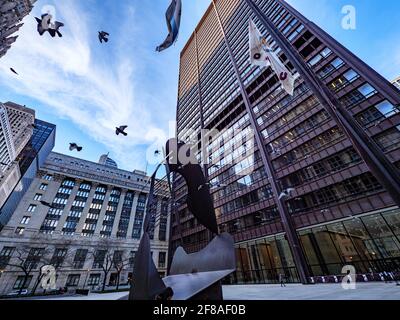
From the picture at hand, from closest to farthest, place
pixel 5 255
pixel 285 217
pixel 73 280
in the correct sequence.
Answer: pixel 285 217
pixel 5 255
pixel 73 280

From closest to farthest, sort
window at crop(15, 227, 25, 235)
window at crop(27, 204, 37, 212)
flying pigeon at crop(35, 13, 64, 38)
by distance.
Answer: flying pigeon at crop(35, 13, 64, 38) < window at crop(15, 227, 25, 235) < window at crop(27, 204, 37, 212)

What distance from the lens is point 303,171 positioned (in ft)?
74.9

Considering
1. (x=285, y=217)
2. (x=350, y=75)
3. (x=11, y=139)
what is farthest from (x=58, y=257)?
(x=11, y=139)

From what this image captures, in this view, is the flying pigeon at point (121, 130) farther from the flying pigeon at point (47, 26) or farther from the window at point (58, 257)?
the window at point (58, 257)

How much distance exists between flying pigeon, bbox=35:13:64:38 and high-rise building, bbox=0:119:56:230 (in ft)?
198

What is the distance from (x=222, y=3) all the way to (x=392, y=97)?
66.6 meters

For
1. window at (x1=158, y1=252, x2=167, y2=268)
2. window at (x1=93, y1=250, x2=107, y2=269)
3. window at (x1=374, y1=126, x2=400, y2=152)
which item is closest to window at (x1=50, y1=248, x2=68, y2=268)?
window at (x1=93, y1=250, x2=107, y2=269)

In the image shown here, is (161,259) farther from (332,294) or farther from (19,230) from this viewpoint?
(332,294)

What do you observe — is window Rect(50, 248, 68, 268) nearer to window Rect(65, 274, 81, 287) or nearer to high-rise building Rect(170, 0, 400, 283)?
window Rect(65, 274, 81, 287)

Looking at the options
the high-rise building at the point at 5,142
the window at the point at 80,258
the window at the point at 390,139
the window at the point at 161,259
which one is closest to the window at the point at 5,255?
the window at the point at 80,258

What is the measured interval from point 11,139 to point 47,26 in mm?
98307

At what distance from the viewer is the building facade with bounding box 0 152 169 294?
135 feet

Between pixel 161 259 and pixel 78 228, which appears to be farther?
pixel 161 259
